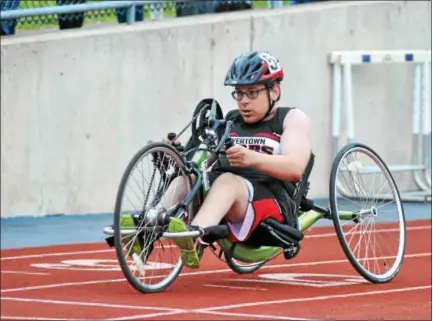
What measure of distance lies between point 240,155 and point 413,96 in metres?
8.94

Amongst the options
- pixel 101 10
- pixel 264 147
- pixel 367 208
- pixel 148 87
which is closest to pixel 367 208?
pixel 367 208

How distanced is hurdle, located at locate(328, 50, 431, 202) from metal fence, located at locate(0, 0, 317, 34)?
1.05 meters

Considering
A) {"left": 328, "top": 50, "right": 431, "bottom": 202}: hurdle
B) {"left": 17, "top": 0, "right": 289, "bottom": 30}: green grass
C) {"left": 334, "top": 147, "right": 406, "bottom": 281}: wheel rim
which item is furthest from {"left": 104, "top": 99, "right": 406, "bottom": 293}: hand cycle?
{"left": 328, "top": 50, "right": 431, "bottom": 202}: hurdle

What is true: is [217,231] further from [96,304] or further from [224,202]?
[96,304]

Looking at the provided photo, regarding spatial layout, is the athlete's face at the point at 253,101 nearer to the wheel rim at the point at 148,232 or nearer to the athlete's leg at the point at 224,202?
the athlete's leg at the point at 224,202

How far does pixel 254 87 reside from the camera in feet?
29.2

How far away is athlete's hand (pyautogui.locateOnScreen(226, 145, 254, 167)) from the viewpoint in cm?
846

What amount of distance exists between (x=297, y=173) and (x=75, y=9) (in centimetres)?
679

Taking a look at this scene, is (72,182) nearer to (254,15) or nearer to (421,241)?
(254,15)

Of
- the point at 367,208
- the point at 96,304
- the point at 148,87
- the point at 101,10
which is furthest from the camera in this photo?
the point at 101,10

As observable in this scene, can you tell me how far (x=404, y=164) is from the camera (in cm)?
1742

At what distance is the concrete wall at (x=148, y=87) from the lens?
1459 centimetres

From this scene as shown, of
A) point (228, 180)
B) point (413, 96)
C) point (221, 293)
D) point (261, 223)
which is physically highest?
point (228, 180)

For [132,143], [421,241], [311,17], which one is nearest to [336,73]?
[311,17]
